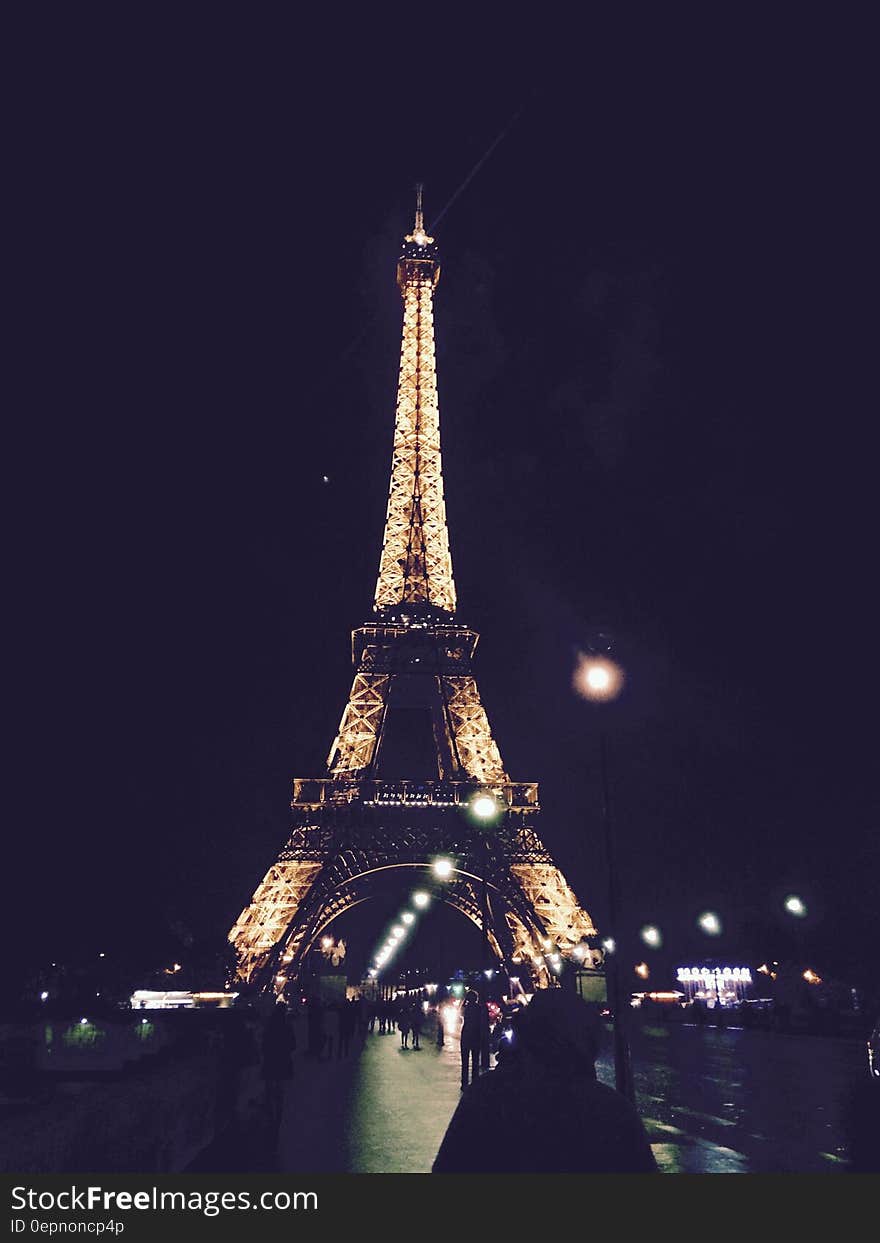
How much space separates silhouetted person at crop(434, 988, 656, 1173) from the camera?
9.74ft

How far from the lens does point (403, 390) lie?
64812mm

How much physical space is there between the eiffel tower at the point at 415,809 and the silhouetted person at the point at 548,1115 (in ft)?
134

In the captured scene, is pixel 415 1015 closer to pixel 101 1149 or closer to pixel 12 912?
pixel 12 912

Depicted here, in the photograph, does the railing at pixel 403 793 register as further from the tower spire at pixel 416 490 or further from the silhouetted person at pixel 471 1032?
the silhouetted person at pixel 471 1032

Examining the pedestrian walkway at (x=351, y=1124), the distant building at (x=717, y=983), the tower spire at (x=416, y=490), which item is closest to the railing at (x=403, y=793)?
the tower spire at (x=416, y=490)

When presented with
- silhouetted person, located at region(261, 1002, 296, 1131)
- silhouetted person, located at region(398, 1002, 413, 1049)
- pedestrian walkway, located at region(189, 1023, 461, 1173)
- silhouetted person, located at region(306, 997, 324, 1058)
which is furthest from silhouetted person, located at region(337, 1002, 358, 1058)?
silhouetted person, located at region(261, 1002, 296, 1131)

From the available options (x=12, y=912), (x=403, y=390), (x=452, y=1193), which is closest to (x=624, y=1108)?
(x=452, y=1193)

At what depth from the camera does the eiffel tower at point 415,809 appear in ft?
154

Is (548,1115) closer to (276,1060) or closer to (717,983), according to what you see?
(276,1060)

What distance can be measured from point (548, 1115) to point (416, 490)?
193ft

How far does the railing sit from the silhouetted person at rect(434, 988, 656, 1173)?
47250 mm

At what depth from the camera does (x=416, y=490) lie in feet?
200

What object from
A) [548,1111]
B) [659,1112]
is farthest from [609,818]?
[548,1111]

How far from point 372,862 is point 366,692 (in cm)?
979
